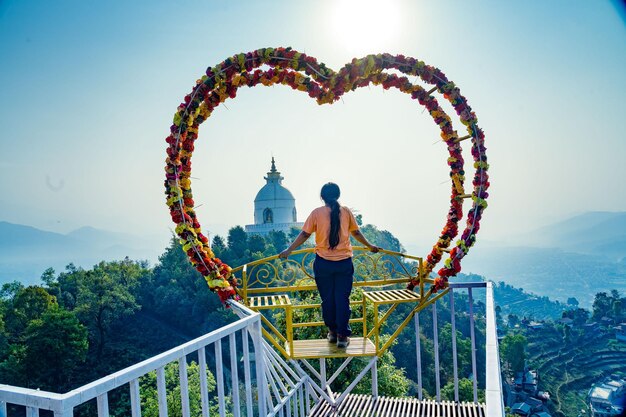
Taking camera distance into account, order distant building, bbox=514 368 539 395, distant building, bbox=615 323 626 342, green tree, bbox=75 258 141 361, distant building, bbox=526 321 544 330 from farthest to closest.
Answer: distant building, bbox=526 321 544 330, distant building, bbox=615 323 626 342, distant building, bbox=514 368 539 395, green tree, bbox=75 258 141 361

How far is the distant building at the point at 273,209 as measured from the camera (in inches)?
2239

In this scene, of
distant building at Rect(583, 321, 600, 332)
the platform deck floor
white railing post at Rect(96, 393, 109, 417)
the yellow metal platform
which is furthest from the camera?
distant building at Rect(583, 321, 600, 332)

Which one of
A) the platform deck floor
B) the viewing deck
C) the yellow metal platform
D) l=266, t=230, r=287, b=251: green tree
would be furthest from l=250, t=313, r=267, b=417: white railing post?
l=266, t=230, r=287, b=251: green tree

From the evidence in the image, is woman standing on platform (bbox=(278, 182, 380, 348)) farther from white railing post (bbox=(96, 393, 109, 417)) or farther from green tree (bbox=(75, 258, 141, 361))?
green tree (bbox=(75, 258, 141, 361))

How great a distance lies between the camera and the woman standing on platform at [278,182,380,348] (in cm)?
430

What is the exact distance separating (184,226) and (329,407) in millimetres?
2556

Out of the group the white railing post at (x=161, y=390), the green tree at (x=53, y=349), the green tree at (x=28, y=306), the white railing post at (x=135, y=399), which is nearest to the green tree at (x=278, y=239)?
the green tree at (x=28, y=306)

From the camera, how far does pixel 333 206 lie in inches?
172

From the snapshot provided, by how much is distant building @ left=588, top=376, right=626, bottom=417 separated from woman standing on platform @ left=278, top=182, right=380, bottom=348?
209 ft

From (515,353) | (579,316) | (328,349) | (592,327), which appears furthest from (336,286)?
(579,316)

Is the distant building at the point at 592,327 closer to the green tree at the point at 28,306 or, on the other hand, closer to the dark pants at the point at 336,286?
the green tree at the point at 28,306

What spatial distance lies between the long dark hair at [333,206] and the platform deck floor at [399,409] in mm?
1915

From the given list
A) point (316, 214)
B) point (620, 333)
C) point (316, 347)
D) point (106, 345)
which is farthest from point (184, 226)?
point (620, 333)

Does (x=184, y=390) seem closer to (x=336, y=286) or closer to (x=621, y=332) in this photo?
(x=336, y=286)
